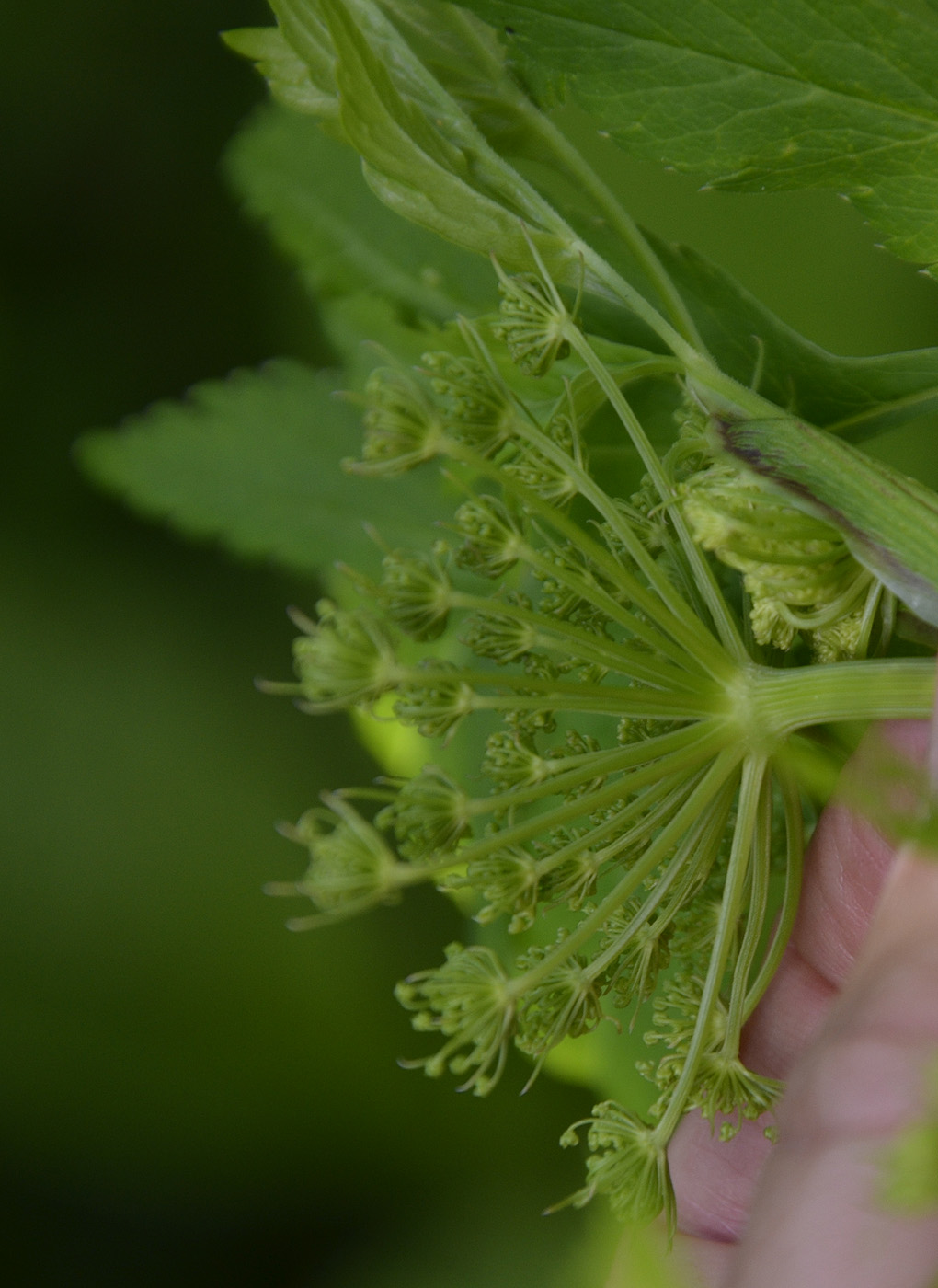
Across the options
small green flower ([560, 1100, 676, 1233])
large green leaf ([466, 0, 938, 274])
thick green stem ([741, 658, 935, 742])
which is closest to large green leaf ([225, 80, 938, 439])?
large green leaf ([466, 0, 938, 274])

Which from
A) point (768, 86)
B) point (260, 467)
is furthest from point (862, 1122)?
point (260, 467)

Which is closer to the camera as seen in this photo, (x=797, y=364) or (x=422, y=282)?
(x=797, y=364)

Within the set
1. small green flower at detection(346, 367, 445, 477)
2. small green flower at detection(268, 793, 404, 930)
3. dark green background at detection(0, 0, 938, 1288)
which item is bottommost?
dark green background at detection(0, 0, 938, 1288)

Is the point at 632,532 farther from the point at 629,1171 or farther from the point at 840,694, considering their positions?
the point at 629,1171

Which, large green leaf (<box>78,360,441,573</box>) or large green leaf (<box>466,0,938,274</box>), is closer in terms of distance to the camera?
large green leaf (<box>466,0,938,274</box>)

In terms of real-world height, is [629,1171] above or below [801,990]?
above

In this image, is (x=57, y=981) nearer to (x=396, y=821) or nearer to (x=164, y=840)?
(x=164, y=840)

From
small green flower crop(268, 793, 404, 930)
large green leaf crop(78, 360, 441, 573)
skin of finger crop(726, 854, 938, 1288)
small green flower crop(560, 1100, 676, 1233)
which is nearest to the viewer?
skin of finger crop(726, 854, 938, 1288)

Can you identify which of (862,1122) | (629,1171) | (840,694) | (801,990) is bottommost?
(801,990)

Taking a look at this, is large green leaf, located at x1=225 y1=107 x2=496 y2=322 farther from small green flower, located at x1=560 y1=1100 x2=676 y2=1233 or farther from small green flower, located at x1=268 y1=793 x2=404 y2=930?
small green flower, located at x1=560 y1=1100 x2=676 y2=1233
